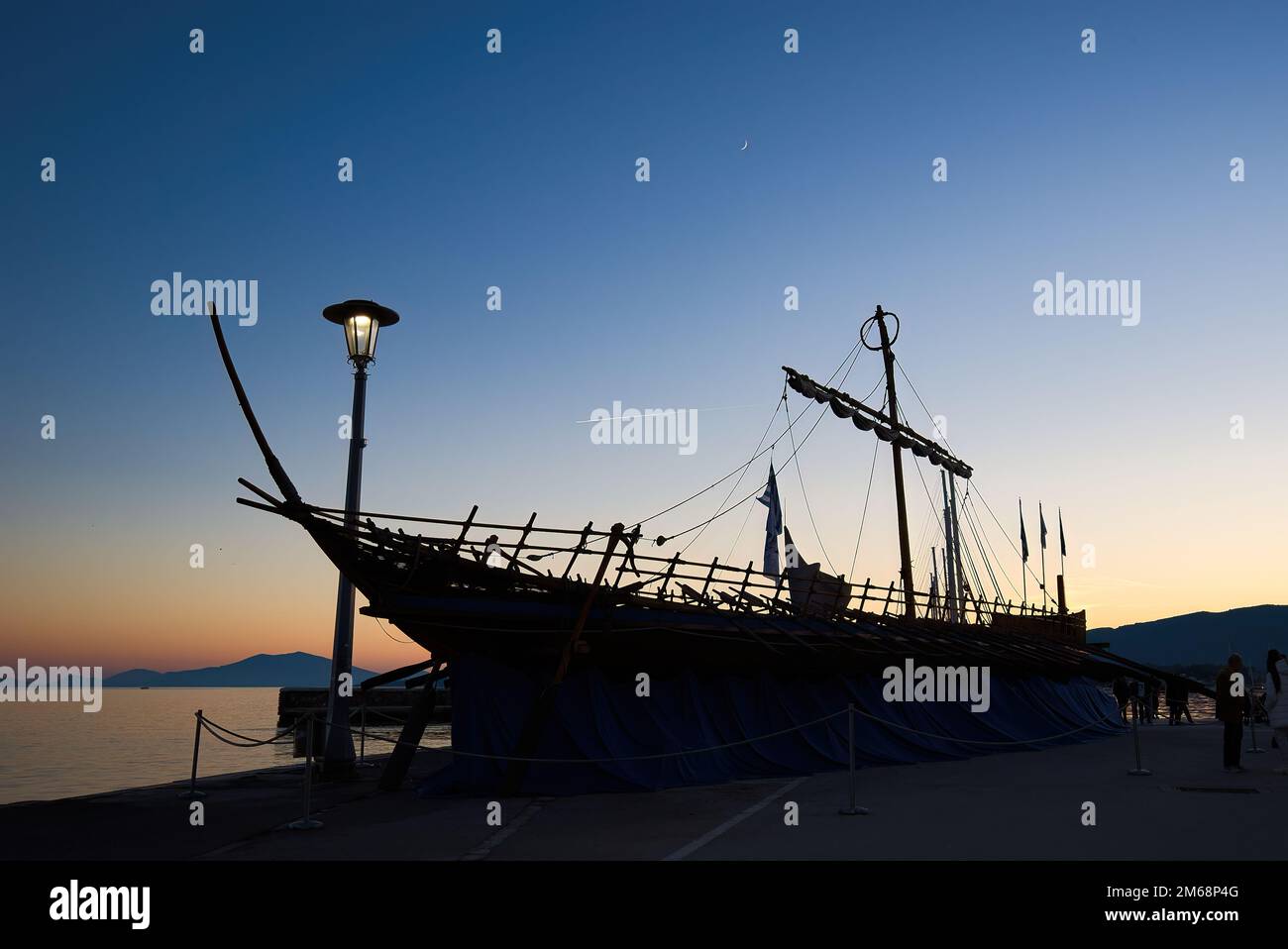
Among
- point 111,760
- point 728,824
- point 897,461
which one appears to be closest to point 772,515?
point 897,461

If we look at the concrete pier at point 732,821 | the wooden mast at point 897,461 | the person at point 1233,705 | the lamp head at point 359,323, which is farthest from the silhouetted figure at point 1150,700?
the lamp head at point 359,323

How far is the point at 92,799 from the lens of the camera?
45.0ft

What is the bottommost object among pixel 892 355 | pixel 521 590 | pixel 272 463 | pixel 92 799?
pixel 92 799

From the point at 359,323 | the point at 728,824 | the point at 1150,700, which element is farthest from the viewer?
the point at 1150,700

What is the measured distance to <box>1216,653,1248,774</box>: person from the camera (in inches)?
574

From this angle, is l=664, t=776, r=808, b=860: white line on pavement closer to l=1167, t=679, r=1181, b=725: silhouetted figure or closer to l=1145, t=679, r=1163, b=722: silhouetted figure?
l=1167, t=679, r=1181, b=725: silhouetted figure

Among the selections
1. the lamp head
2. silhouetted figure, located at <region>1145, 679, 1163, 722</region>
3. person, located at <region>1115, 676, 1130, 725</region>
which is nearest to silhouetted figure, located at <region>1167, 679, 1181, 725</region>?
silhouetted figure, located at <region>1145, 679, 1163, 722</region>

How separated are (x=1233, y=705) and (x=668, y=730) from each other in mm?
8832

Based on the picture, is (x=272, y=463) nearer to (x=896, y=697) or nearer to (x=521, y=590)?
(x=521, y=590)

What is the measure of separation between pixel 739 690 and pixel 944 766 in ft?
12.9

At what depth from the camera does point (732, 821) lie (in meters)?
10.3

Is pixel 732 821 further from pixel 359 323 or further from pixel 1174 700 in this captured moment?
pixel 1174 700

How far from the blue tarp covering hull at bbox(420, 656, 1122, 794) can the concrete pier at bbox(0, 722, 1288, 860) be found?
2.02ft
